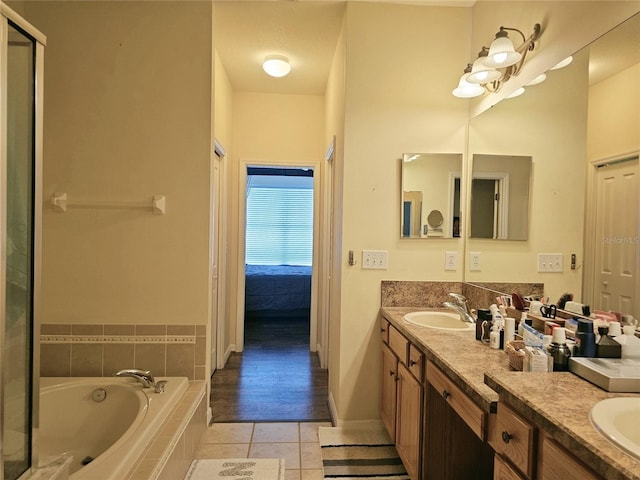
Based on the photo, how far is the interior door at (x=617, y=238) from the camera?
1306mm

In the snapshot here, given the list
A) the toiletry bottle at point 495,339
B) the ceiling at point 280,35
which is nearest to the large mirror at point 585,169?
the toiletry bottle at point 495,339

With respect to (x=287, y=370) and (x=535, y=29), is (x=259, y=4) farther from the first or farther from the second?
(x=287, y=370)

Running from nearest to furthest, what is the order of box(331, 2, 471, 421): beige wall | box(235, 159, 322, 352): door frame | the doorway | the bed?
box(331, 2, 471, 421): beige wall < the doorway < box(235, 159, 322, 352): door frame < the bed

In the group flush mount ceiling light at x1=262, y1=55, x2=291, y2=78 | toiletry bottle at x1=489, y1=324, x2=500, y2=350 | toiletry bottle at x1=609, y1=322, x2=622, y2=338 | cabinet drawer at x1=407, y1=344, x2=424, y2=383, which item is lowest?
cabinet drawer at x1=407, y1=344, x2=424, y2=383

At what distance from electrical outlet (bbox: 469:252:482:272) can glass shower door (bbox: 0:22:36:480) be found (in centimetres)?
225

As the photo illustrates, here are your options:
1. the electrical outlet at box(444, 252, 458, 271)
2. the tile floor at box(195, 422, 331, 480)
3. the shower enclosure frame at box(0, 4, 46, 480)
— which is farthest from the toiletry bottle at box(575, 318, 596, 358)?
the shower enclosure frame at box(0, 4, 46, 480)

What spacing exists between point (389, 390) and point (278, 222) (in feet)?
18.1

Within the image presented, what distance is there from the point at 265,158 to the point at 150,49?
1617 millimetres

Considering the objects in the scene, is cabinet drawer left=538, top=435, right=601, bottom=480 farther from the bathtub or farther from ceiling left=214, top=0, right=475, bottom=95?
ceiling left=214, top=0, right=475, bottom=95

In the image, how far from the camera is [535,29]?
1869 mm

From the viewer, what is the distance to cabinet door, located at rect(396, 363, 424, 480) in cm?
179

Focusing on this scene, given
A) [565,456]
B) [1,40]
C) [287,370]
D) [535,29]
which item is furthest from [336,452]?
[535,29]

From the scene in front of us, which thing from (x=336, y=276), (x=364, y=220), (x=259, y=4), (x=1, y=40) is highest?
(x=259, y=4)

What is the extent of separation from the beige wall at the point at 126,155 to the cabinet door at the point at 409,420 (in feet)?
4.19
